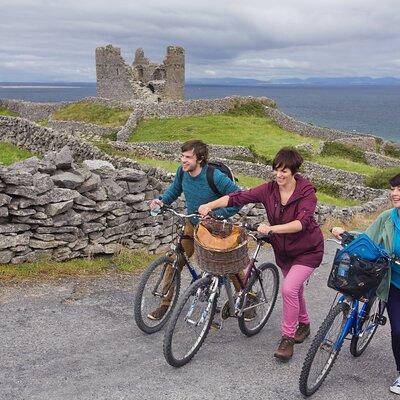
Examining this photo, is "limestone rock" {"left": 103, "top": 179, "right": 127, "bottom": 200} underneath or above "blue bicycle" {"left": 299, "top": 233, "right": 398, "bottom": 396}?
above

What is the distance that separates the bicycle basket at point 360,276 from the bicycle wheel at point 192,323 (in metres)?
1.58

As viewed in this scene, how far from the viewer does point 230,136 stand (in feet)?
135

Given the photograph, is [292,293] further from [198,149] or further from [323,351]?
[198,149]

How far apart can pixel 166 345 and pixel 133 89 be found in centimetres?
4992

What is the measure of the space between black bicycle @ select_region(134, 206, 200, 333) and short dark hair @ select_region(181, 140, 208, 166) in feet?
2.63

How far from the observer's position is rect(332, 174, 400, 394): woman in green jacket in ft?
19.3

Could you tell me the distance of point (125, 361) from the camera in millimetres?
6367

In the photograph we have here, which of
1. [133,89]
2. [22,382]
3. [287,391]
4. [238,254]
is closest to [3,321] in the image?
[22,382]

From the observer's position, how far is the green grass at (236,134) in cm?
3833

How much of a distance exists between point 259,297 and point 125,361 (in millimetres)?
2105

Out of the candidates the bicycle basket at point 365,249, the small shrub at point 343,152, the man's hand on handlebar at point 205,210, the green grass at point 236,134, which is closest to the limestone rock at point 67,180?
the man's hand on handlebar at point 205,210

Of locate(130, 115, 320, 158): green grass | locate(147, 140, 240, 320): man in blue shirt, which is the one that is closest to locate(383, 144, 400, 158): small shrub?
locate(130, 115, 320, 158): green grass

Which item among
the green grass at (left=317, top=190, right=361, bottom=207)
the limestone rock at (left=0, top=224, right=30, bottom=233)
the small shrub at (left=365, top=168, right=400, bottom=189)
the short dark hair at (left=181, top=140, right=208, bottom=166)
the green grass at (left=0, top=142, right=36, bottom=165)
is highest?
the short dark hair at (left=181, top=140, right=208, bottom=166)

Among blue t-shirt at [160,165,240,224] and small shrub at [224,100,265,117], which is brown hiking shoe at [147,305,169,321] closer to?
blue t-shirt at [160,165,240,224]
